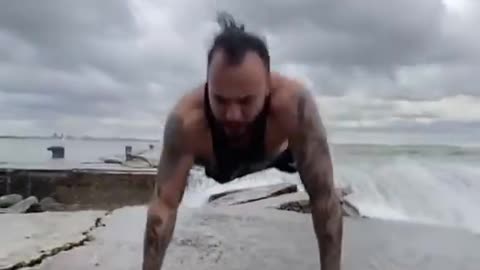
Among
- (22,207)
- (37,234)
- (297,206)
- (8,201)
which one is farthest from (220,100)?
(8,201)

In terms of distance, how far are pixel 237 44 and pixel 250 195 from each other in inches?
396

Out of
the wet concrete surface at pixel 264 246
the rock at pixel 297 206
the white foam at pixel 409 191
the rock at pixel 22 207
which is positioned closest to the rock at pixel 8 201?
the rock at pixel 22 207

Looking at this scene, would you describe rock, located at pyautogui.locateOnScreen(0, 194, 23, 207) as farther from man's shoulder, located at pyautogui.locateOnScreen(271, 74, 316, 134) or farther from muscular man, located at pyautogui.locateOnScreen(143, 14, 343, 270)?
man's shoulder, located at pyautogui.locateOnScreen(271, 74, 316, 134)

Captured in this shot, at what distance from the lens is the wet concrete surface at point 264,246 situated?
543 centimetres

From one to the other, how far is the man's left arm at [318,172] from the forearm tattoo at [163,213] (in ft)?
1.82

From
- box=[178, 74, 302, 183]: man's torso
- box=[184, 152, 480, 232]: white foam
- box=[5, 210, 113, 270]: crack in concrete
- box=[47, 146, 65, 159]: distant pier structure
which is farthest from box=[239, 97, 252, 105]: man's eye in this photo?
box=[47, 146, 65, 159]: distant pier structure

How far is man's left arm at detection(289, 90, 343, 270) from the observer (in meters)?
3.18

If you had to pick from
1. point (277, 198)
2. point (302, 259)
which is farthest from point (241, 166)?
point (277, 198)

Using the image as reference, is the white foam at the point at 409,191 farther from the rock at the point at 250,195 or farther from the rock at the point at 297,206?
the rock at the point at 297,206

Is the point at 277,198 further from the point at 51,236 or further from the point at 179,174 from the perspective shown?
the point at 179,174

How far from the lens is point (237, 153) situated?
3107mm

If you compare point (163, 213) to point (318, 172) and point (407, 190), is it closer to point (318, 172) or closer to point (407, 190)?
point (318, 172)

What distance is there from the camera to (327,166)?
10.7 ft

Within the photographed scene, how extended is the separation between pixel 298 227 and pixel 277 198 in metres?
3.90
